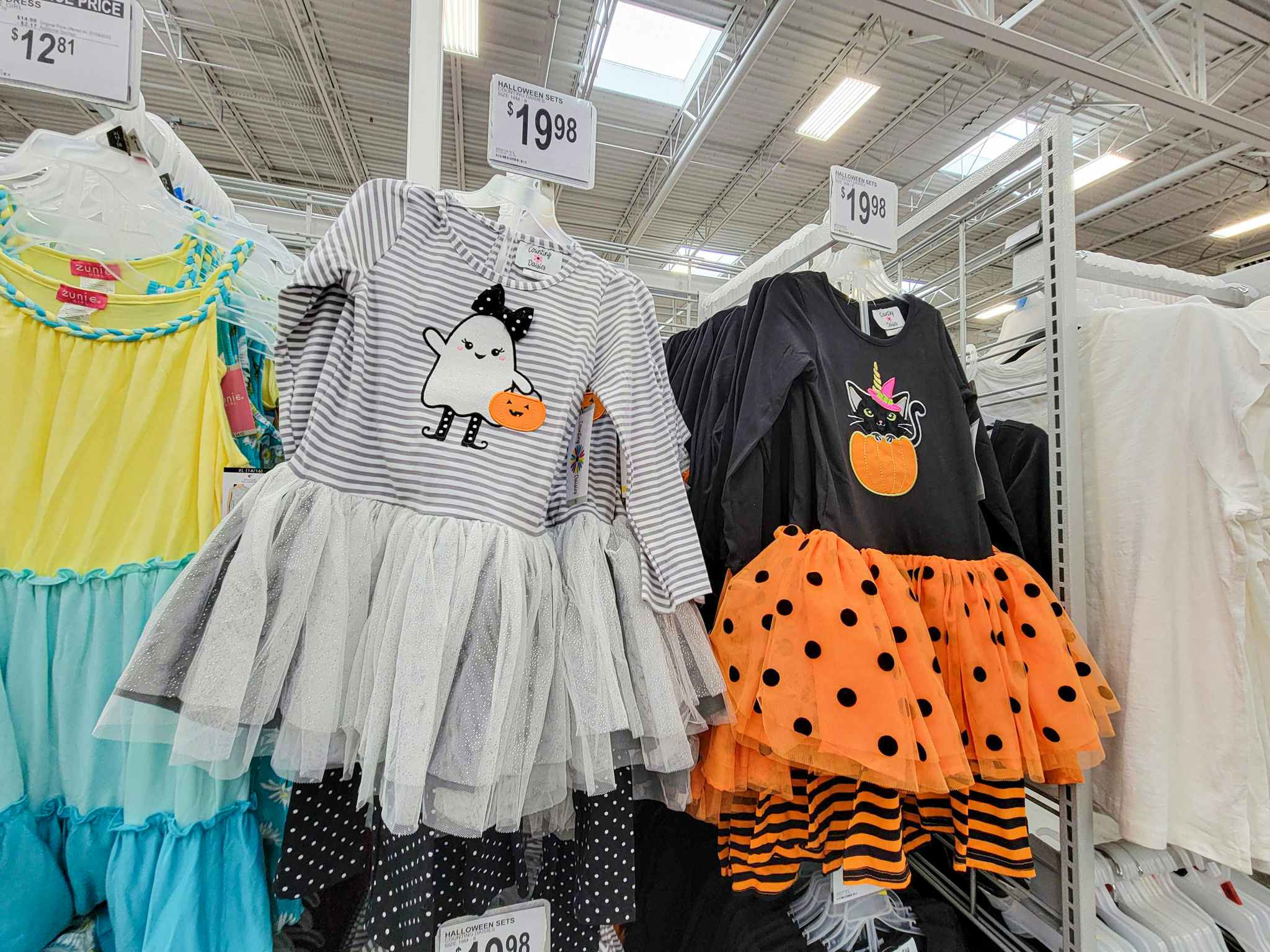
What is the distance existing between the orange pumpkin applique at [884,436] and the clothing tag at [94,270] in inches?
44.8

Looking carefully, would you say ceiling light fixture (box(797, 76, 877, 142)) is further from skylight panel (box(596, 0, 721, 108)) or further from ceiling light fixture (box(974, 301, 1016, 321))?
ceiling light fixture (box(974, 301, 1016, 321))

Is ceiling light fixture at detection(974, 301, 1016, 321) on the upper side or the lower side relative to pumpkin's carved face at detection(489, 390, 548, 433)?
upper

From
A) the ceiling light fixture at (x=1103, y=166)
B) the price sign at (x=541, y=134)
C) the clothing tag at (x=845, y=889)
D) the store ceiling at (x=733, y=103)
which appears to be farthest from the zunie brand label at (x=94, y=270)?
the ceiling light fixture at (x=1103, y=166)

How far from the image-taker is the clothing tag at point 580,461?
903 mm

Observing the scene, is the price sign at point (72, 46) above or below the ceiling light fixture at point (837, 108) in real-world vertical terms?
below

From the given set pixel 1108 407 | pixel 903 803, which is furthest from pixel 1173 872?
pixel 1108 407

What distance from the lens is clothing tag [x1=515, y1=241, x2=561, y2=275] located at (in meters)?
0.89

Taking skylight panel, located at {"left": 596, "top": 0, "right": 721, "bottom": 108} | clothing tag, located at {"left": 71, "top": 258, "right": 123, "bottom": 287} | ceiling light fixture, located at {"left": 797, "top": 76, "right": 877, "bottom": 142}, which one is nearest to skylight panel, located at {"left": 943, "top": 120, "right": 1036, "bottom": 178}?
ceiling light fixture, located at {"left": 797, "top": 76, "right": 877, "bottom": 142}

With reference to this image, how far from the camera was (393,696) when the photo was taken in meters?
0.65

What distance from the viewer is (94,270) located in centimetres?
81

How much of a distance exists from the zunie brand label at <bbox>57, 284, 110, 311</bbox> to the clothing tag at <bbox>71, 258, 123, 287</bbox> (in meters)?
0.02

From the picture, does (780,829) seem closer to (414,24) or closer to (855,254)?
(855,254)

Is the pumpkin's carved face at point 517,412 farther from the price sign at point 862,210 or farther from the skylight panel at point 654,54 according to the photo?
the skylight panel at point 654,54

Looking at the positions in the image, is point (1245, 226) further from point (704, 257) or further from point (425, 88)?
point (425, 88)
